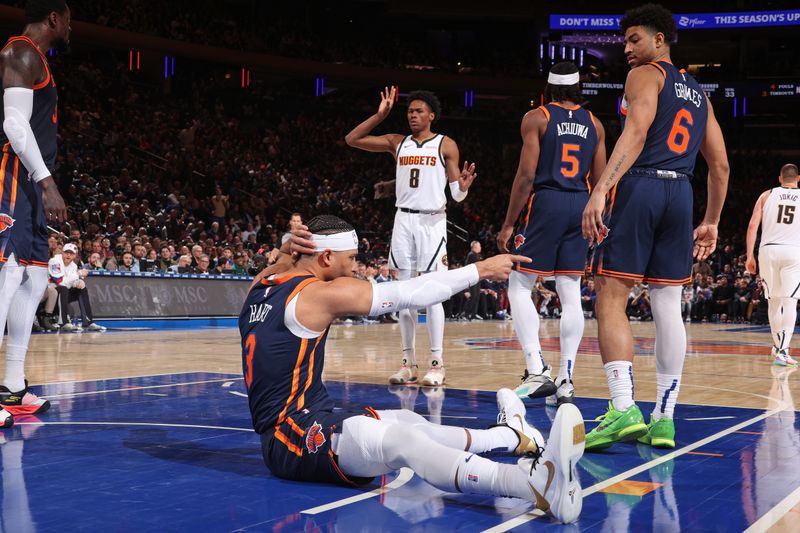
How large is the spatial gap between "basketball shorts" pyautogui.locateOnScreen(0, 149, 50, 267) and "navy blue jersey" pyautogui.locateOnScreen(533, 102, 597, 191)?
3530 millimetres

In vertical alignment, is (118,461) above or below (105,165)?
below

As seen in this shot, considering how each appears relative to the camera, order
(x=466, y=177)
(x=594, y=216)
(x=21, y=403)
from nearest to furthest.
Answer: (x=594, y=216)
(x=21, y=403)
(x=466, y=177)

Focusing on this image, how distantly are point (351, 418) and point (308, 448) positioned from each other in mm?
228

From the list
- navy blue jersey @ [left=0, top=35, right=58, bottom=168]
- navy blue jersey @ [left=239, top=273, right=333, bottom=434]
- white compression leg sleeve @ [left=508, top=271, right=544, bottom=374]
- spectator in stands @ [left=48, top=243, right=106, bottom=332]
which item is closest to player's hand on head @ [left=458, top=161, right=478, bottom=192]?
white compression leg sleeve @ [left=508, top=271, right=544, bottom=374]

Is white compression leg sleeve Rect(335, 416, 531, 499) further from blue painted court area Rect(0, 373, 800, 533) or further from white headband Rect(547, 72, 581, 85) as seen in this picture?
white headband Rect(547, 72, 581, 85)

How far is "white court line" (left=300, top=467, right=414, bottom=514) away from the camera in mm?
3191

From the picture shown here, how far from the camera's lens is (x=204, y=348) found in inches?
428

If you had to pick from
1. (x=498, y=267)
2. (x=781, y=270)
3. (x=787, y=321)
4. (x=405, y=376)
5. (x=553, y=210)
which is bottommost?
(x=405, y=376)

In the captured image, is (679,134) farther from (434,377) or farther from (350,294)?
(434,377)

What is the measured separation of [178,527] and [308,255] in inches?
52.6

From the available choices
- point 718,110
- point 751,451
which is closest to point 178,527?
point 751,451

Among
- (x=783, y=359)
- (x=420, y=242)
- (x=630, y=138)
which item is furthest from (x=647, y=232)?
(x=783, y=359)

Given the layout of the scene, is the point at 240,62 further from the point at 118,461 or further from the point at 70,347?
the point at 118,461

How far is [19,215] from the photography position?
5297 millimetres
